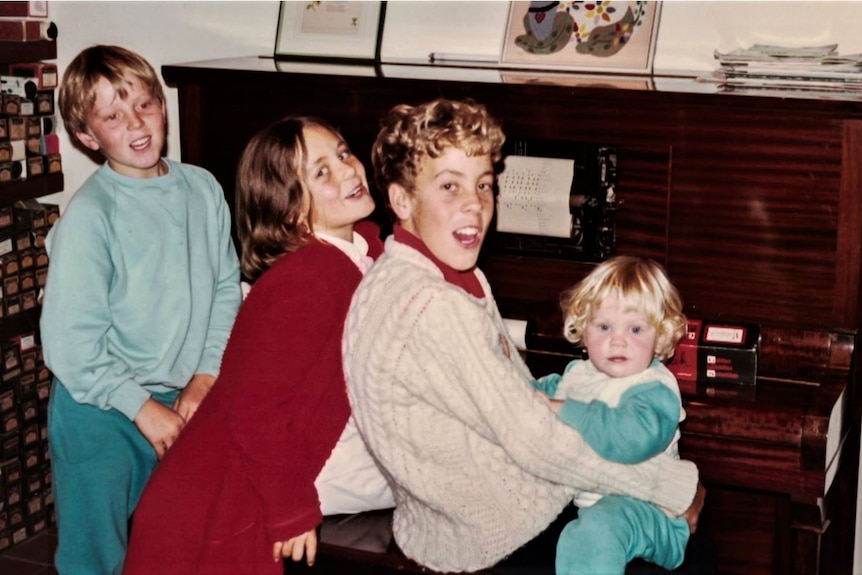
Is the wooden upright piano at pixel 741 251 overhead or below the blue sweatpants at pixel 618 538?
overhead

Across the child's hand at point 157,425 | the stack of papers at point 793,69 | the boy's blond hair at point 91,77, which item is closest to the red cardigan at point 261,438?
the child's hand at point 157,425

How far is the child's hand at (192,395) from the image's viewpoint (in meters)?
2.63

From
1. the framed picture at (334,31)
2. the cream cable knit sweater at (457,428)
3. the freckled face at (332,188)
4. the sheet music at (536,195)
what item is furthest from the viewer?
the framed picture at (334,31)

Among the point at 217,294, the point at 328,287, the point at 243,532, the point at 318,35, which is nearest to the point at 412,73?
the point at 318,35

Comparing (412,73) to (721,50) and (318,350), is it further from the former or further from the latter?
(318,350)

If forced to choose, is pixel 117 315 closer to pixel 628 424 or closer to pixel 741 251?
pixel 628 424

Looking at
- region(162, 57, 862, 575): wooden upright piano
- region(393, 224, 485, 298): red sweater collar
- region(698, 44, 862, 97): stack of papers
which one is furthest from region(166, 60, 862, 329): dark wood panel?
region(393, 224, 485, 298): red sweater collar

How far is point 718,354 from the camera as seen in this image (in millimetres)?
2541

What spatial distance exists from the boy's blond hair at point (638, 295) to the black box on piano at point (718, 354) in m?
0.27

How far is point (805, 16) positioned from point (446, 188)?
115 centimetres

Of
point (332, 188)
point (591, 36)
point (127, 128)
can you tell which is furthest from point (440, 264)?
point (591, 36)

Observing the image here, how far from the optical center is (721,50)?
292 centimetres

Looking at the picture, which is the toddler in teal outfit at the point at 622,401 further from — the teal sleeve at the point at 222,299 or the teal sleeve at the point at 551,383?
the teal sleeve at the point at 222,299

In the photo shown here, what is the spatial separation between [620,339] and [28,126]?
2.04 m
